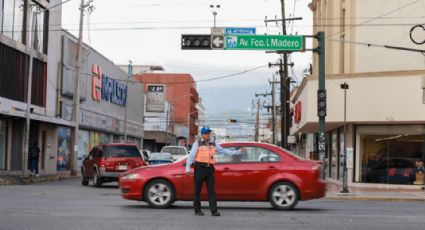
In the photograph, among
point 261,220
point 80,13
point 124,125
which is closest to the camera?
point 261,220

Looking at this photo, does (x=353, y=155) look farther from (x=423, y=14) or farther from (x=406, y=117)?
(x=423, y=14)

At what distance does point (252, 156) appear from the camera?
585 inches

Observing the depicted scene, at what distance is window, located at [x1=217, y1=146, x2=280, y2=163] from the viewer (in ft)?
48.7

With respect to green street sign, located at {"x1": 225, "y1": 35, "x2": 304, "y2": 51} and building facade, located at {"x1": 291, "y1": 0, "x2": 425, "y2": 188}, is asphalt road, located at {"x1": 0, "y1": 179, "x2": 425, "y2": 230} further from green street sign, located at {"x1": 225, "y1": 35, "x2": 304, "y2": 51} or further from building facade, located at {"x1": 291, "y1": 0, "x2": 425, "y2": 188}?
building facade, located at {"x1": 291, "y1": 0, "x2": 425, "y2": 188}

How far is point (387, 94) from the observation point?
29.6m

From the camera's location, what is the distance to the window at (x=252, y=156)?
14.8 m

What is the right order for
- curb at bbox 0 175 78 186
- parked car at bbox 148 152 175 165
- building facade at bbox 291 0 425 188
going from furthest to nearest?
parked car at bbox 148 152 175 165, building facade at bbox 291 0 425 188, curb at bbox 0 175 78 186

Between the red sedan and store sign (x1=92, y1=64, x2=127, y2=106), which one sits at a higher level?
store sign (x1=92, y1=64, x2=127, y2=106)

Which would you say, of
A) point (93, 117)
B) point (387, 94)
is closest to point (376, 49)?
point (387, 94)

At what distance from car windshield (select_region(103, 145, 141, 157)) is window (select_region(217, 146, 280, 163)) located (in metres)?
11.2

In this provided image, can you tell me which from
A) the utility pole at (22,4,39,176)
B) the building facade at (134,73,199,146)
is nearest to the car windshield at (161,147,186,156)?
the utility pole at (22,4,39,176)

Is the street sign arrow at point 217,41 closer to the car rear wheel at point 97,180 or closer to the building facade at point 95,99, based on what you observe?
the car rear wheel at point 97,180

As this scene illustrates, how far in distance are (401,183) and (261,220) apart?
63.8ft

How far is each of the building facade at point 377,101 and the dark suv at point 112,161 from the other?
832cm
